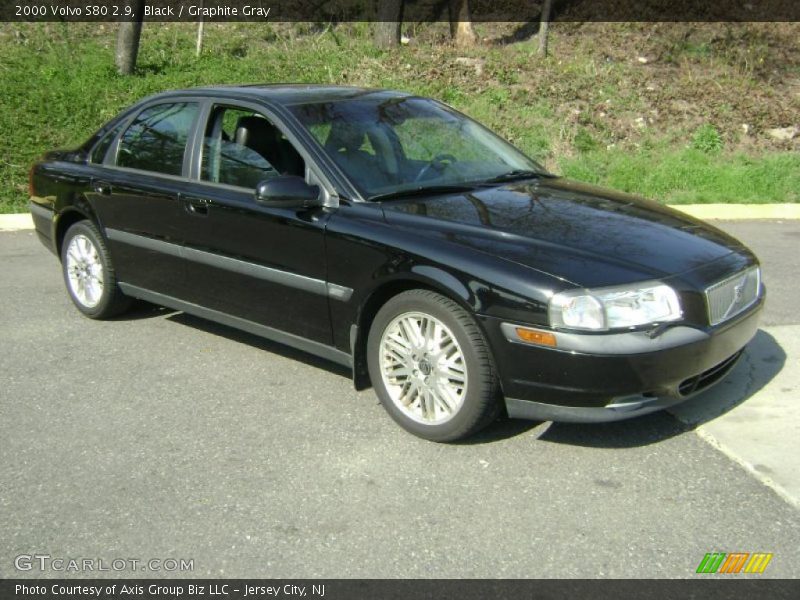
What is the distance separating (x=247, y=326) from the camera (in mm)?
5145

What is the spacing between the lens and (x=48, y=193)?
21.6ft

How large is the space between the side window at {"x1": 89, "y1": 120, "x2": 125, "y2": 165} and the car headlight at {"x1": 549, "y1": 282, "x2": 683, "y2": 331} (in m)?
3.67

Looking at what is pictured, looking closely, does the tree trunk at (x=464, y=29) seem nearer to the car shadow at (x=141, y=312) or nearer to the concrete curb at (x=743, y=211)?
the concrete curb at (x=743, y=211)

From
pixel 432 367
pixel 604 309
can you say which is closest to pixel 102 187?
pixel 432 367

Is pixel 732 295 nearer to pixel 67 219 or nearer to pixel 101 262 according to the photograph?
pixel 101 262

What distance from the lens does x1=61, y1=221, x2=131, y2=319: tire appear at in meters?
6.14

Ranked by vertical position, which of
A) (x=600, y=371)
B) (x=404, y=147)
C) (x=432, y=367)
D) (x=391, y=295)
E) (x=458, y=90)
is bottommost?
(x=432, y=367)

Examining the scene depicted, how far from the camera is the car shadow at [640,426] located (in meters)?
4.28

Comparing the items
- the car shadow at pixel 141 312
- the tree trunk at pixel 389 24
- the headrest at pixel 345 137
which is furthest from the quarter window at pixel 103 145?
the tree trunk at pixel 389 24

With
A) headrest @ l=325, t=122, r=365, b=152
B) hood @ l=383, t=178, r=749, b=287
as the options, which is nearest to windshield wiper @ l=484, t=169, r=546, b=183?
hood @ l=383, t=178, r=749, b=287

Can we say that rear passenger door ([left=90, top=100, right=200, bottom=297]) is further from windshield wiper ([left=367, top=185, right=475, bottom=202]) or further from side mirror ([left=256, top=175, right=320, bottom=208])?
windshield wiper ([left=367, top=185, right=475, bottom=202])

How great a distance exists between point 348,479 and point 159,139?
9.30 feet

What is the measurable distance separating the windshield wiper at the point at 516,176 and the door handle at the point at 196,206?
1584 mm
